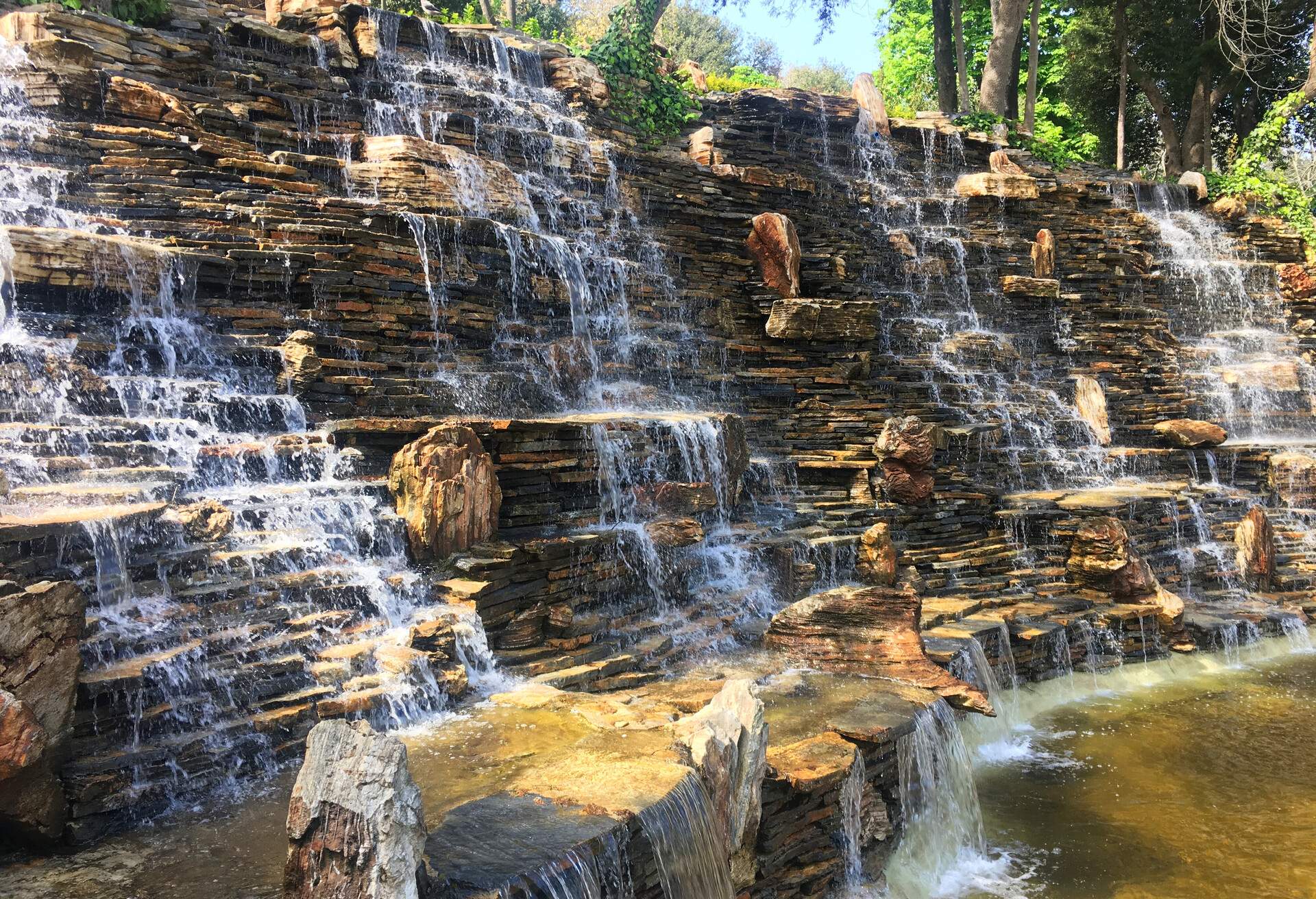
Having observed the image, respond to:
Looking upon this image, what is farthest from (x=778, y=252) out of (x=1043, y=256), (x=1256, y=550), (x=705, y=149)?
(x=1256, y=550)

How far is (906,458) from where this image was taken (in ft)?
33.4

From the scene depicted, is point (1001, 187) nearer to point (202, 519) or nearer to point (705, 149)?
point (705, 149)

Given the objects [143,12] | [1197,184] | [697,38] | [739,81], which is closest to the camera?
[143,12]

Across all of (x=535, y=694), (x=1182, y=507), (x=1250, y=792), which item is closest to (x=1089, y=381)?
(x=1182, y=507)

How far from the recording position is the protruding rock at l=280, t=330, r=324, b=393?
7777 millimetres

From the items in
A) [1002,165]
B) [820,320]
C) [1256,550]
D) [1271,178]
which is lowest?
[1256,550]

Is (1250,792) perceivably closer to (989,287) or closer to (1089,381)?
(1089,381)

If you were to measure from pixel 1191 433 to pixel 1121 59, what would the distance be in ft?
37.5

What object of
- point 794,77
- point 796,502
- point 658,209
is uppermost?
point 794,77

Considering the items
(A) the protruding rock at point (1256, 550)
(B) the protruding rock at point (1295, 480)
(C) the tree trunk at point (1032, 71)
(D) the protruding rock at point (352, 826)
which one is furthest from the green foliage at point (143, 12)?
(C) the tree trunk at point (1032, 71)

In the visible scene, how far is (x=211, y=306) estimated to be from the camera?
27.2ft

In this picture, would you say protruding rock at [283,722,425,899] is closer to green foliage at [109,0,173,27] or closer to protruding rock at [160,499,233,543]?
protruding rock at [160,499,233,543]

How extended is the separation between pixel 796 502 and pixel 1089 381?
621 cm

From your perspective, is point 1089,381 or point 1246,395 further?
point 1246,395
